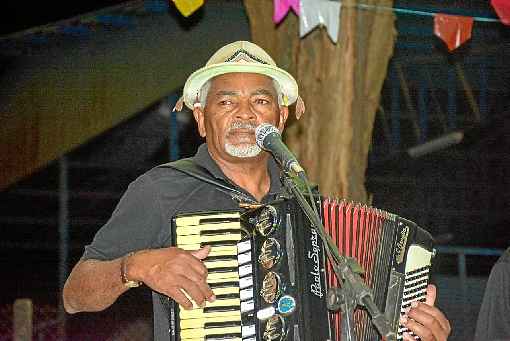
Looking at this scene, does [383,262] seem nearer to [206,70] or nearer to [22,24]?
[206,70]

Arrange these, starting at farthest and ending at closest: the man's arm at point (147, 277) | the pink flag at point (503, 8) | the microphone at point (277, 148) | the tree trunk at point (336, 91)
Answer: the pink flag at point (503, 8), the tree trunk at point (336, 91), the man's arm at point (147, 277), the microphone at point (277, 148)

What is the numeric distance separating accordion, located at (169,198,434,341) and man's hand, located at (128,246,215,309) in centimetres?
3

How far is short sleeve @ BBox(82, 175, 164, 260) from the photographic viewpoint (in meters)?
3.61

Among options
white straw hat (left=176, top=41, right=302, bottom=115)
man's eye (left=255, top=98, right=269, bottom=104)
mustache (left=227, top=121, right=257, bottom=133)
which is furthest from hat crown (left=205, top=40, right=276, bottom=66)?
mustache (left=227, top=121, right=257, bottom=133)

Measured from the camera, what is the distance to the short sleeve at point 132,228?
11.9 ft

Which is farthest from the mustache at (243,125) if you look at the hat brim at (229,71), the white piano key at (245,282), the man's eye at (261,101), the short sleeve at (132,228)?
the white piano key at (245,282)

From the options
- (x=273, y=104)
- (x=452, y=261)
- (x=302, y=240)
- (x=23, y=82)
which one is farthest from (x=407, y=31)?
(x=302, y=240)

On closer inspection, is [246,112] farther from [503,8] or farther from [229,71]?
[503,8]

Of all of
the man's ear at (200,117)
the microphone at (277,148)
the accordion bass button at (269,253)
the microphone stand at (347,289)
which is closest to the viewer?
the microphone stand at (347,289)

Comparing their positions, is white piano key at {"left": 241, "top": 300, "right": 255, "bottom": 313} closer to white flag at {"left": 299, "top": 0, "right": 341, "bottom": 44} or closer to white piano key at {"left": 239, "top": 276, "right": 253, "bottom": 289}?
white piano key at {"left": 239, "top": 276, "right": 253, "bottom": 289}

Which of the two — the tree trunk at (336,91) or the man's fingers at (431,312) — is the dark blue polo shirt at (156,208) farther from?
the tree trunk at (336,91)

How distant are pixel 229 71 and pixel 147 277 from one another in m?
1.01

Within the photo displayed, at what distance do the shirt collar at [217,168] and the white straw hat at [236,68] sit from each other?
246mm

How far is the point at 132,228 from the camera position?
3627 mm
